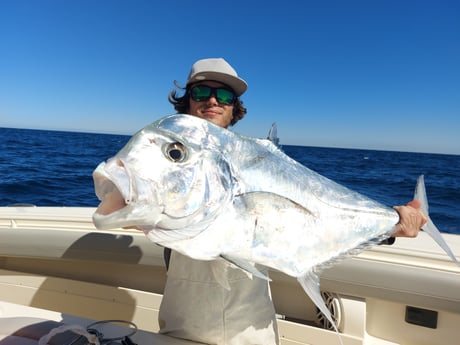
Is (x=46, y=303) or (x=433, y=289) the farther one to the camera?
(x=46, y=303)

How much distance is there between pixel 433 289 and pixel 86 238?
283cm

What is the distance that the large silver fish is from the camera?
1.15 metres

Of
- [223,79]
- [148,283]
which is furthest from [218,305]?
[148,283]

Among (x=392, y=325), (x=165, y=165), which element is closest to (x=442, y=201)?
(x=392, y=325)

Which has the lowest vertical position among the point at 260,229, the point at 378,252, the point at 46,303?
the point at 46,303

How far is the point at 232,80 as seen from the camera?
238cm

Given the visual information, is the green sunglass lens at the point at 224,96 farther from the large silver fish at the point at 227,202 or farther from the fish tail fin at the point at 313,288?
the fish tail fin at the point at 313,288

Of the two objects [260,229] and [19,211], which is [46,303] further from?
[260,229]

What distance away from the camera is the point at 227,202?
129 cm

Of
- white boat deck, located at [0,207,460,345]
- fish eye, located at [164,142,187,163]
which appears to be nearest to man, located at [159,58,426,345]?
white boat deck, located at [0,207,460,345]

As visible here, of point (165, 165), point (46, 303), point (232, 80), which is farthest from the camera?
point (46, 303)

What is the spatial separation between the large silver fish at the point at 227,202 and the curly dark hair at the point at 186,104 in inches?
41.9

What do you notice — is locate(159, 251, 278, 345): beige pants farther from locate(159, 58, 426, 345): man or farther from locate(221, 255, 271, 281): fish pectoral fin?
locate(221, 255, 271, 281): fish pectoral fin

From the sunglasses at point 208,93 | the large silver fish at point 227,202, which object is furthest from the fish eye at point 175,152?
the sunglasses at point 208,93
